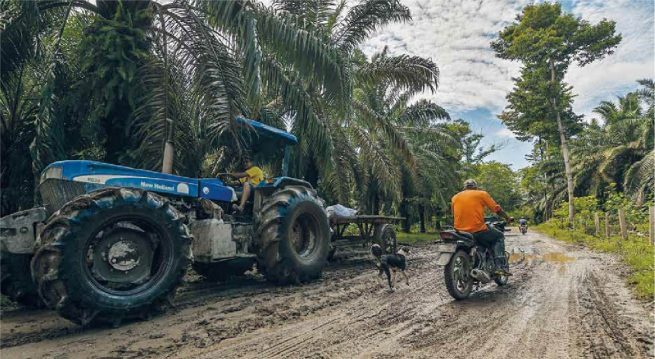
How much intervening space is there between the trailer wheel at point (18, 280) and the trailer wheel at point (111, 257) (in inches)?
48.1

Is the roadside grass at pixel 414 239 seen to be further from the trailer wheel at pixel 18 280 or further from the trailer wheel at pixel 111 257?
the trailer wheel at pixel 18 280

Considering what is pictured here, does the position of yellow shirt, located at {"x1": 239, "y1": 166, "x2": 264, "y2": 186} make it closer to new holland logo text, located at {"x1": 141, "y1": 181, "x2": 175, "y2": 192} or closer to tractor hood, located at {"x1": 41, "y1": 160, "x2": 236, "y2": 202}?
tractor hood, located at {"x1": 41, "y1": 160, "x2": 236, "y2": 202}

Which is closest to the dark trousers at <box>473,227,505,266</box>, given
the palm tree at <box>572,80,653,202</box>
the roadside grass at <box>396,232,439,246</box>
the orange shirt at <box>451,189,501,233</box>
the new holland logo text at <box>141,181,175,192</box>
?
the orange shirt at <box>451,189,501,233</box>

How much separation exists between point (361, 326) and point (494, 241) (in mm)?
3058

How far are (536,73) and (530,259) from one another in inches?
809

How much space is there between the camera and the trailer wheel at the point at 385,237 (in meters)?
10.5

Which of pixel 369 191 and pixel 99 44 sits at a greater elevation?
pixel 99 44

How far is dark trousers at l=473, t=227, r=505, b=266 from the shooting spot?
6383 mm

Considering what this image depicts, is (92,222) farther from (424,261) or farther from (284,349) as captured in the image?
(424,261)

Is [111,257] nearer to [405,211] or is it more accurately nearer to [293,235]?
[293,235]

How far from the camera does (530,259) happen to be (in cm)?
1084

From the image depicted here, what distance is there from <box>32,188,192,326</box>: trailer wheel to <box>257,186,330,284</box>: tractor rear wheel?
168 cm

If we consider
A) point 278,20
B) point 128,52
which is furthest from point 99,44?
point 278,20

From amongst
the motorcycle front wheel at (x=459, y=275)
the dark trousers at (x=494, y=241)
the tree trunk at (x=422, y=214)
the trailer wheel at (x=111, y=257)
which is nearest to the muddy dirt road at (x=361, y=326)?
the motorcycle front wheel at (x=459, y=275)
